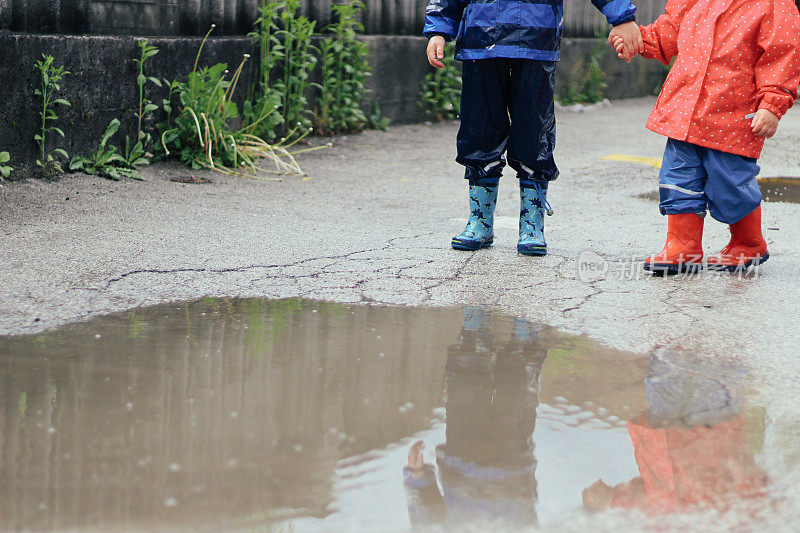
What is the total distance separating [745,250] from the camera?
3320mm

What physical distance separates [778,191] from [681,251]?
217 centimetres

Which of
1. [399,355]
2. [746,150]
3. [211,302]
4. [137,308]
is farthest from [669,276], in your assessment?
[137,308]

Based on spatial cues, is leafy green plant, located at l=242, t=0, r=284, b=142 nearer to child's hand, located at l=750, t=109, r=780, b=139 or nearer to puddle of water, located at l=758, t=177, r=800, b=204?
puddle of water, located at l=758, t=177, r=800, b=204

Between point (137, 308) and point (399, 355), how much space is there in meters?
0.82

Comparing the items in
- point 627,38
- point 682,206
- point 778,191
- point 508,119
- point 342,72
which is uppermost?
point 627,38

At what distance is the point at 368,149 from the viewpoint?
638cm

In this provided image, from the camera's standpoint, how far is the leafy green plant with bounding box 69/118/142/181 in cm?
468

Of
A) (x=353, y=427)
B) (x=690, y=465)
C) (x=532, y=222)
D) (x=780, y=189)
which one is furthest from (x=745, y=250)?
(x=780, y=189)

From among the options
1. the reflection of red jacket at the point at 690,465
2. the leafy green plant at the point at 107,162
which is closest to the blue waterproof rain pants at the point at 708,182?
the reflection of red jacket at the point at 690,465

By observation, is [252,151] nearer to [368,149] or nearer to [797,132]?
[368,149]

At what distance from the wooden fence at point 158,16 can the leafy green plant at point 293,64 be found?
0.80 feet

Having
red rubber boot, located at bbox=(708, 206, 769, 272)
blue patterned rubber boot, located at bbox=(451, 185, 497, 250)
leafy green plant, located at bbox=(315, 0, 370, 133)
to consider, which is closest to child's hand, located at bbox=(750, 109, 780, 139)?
red rubber boot, located at bbox=(708, 206, 769, 272)

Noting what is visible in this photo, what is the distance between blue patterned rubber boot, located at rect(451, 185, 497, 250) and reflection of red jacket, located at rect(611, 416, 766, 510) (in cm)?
164

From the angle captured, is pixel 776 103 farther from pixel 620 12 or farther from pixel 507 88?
pixel 507 88
